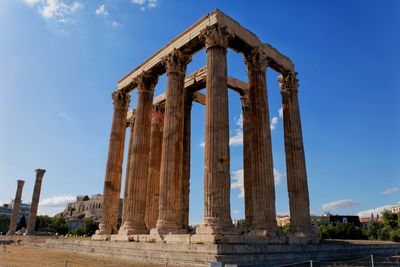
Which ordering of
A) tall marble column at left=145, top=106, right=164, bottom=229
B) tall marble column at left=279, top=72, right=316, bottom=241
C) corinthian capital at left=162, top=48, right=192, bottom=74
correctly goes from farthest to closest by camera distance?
tall marble column at left=145, top=106, right=164, bottom=229 → corinthian capital at left=162, top=48, right=192, bottom=74 → tall marble column at left=279, top=72, right=316, bottom=241

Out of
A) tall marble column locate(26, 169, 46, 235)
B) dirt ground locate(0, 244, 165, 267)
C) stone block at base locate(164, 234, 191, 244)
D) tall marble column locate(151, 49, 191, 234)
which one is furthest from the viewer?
tall marble column locate(26, 169, 46, 235)

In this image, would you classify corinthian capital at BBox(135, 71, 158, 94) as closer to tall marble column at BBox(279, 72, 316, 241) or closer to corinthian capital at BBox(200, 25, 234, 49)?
corinthian capital at BBox(200, 25, 234, 49)

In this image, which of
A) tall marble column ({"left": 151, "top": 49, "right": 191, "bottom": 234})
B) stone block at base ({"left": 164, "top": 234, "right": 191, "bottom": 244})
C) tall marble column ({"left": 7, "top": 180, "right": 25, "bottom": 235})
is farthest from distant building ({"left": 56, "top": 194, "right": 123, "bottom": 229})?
stone block at base ({"left": 164, "top": 234, "right": 191, "bottom": 244})

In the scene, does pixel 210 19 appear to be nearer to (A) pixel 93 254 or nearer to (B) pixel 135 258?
(B) pixel 135 258

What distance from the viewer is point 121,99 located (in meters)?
36.2

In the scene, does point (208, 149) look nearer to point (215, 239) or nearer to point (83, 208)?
point (215, 239)

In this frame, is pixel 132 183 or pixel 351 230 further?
pixel 351 230

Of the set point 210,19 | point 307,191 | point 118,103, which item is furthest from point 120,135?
point 307,191

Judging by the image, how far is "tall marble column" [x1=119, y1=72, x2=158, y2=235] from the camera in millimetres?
27641

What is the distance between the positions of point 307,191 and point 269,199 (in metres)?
6.11

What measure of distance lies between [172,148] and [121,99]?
44.8ft

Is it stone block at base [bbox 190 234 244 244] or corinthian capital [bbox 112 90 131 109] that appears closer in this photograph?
stone block at base [bbox 190 234 244 244]

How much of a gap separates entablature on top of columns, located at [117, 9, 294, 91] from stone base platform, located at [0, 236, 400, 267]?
15630 mm

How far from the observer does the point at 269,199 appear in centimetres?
2380
